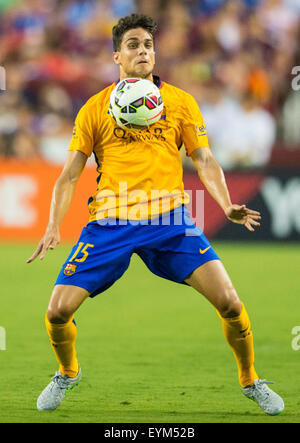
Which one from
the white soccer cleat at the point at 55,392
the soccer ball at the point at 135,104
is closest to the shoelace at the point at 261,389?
the white soccer cleat at the point at 55,392

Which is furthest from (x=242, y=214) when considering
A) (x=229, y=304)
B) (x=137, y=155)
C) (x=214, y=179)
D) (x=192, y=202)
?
(x=192, y=202)

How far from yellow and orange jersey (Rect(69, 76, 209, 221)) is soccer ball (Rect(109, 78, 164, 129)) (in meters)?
0.09

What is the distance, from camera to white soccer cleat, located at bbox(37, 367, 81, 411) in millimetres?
4965

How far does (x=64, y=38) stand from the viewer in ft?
53.6

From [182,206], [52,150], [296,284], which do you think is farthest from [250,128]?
[182,206]

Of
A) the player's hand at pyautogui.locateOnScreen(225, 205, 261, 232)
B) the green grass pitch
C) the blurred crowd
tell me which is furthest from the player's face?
the blurred crowd

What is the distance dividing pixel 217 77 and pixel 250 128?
5.12ft

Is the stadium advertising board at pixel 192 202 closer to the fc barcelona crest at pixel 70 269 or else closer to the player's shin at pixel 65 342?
the player's shin at pixel 65 342

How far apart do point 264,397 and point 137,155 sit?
1591mm

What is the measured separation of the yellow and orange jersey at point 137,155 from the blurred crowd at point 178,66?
872 centimetres

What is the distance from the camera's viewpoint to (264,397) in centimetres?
488

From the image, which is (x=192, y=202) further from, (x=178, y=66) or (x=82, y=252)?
(x=82, y=252)

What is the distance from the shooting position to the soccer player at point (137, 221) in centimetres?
485

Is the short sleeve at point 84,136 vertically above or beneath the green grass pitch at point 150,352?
above
